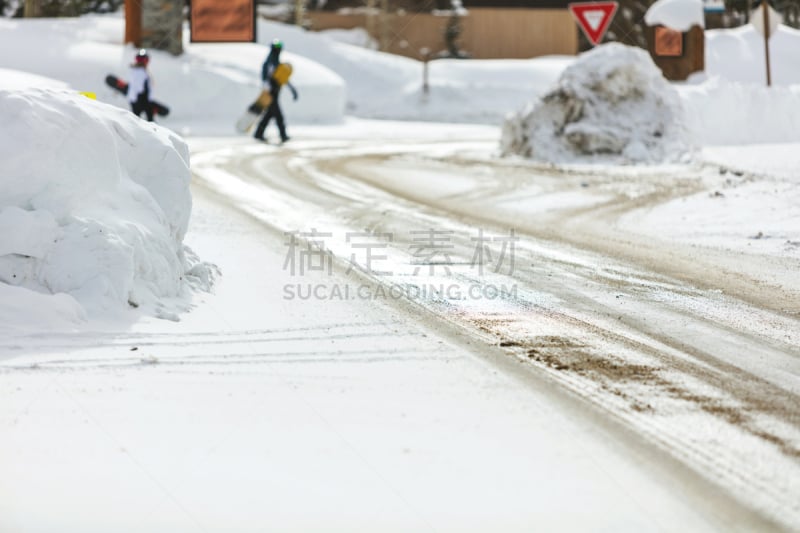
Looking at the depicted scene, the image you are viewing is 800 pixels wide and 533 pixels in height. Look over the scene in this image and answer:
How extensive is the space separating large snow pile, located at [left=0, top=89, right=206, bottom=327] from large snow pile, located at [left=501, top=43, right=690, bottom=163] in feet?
34.6

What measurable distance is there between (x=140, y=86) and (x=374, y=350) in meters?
13.9

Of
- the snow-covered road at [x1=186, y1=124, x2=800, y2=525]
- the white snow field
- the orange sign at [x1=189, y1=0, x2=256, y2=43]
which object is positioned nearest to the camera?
the white snow field

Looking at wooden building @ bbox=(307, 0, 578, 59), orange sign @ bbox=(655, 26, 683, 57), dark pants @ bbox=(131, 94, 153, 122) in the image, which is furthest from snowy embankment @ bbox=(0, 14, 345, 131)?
wooden building @ bbox=(307, 0, 578, 59)

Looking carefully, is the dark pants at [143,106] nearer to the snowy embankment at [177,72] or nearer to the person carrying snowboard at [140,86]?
the person carrying snowboard at [140,86]

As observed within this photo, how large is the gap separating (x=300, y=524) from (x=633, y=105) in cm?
1437

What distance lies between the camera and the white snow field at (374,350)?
3.77 meters

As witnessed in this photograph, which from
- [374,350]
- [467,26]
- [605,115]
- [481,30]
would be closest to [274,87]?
[605,115]

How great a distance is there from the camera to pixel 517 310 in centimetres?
662

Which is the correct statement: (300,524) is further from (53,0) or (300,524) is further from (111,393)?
(53,0)

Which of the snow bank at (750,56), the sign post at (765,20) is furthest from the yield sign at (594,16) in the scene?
the snow bank at (750,56)

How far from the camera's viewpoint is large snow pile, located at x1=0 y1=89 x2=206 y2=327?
19.5 ft

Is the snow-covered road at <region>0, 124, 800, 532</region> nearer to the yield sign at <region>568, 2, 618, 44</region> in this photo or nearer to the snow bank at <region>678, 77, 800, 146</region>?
the snow bank at <region>678, 77, 800, 146</region>

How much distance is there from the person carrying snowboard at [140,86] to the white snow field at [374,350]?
22.5 feet

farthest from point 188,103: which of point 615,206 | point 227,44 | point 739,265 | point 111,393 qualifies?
point 111,393
